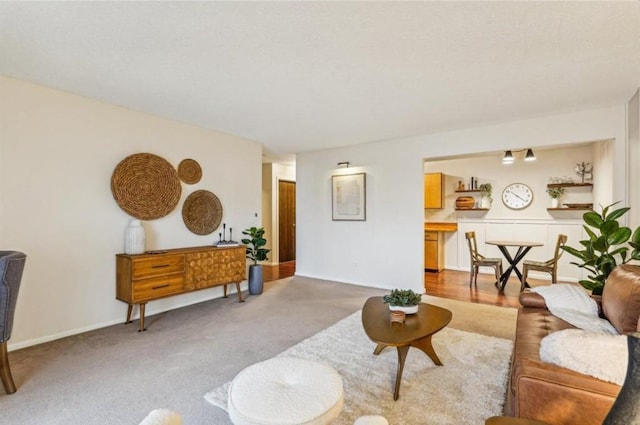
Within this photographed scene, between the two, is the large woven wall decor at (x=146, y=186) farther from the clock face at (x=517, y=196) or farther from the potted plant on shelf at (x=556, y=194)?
the potted plant on shelf at (x=556, y=194)

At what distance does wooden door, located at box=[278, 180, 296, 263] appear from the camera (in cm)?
752

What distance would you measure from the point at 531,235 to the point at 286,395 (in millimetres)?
6090

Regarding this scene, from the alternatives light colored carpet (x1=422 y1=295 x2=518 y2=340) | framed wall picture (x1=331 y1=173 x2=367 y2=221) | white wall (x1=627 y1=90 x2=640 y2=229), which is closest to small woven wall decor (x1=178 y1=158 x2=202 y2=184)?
framed wall picture (x1=331 y1=173 x2=367 y2=221)

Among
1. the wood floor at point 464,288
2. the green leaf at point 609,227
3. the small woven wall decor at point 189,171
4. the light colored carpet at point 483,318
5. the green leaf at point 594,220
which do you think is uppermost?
the small woven wall decor at point 189,171

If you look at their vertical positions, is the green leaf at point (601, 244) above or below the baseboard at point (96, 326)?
above

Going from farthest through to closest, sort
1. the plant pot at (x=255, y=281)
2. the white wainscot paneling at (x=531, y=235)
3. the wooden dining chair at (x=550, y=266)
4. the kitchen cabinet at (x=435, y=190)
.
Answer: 1. the kitchen cabinet at (x=435, y=190)
2. the white wainscot paneling at (x=531, y=235)
3. the plant pot at (x=255, y=281)
4. the wooden dining chair at (x=550, y=266)

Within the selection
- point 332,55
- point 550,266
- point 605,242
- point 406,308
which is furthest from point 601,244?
point 332,55

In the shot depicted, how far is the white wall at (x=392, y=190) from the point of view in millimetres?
3613

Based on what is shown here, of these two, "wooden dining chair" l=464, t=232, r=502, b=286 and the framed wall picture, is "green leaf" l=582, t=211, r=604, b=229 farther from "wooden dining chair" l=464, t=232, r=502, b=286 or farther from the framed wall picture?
the framed wall picture

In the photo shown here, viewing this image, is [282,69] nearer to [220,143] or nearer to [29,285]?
[220,143]

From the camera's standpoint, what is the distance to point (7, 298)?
200 cm

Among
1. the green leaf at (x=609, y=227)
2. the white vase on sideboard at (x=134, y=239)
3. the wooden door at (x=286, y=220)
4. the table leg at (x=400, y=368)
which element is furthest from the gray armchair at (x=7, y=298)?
the wooden door at (x=286, y=220)

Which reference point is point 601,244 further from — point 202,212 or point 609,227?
point 202,212

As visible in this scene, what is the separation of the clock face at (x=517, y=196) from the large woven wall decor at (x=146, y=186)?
5826mm
